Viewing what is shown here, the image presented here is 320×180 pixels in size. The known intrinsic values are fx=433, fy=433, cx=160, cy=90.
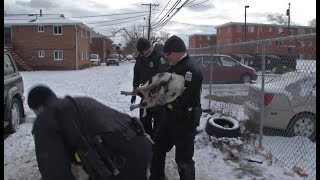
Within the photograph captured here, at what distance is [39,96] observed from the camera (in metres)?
1.82

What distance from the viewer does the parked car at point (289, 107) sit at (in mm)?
6461

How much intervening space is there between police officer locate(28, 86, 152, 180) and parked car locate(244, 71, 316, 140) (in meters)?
4.53

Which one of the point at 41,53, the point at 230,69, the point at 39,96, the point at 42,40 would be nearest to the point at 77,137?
the point at 39,96

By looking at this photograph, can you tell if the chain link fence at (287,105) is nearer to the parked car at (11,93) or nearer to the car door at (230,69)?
the parked car at (11,93)

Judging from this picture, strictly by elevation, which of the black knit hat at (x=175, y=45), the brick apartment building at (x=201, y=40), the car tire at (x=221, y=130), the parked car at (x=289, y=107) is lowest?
the car tire at (x=221, y=130)

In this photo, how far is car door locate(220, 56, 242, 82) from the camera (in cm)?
1439

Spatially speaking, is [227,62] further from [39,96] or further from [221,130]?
[39,96]

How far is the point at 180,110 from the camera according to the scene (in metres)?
4.01

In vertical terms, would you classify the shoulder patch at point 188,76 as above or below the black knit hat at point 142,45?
below

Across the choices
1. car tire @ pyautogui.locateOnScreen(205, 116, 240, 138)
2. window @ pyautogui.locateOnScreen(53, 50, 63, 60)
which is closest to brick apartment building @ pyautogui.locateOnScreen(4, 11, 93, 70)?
window @ pyautogui.locateOnScreen(53, 50, 63, 60)

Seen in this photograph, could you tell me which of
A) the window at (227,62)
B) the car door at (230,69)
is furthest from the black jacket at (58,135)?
the window at (227,62)

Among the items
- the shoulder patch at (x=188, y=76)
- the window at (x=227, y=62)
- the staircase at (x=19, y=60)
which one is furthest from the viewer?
the window at (x=227, y=62)

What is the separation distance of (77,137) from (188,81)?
2061mm
